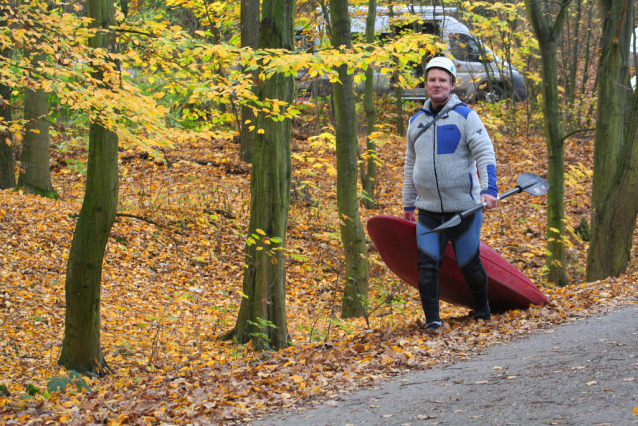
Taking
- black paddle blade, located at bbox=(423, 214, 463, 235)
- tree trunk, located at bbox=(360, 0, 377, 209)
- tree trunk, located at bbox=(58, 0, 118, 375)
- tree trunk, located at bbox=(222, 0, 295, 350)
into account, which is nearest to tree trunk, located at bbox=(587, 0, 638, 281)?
tree trunk, located at bbox=(360, 0, 377, 209)

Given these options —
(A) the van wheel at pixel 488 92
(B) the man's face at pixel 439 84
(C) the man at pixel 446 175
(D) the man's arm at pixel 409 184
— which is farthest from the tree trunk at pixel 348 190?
(A) the van wheel at pixel 488 92

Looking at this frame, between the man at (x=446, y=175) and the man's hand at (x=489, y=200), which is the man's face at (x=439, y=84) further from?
the man's hand at (x=489, y=200)

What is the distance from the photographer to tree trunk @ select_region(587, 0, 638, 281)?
24.9ft

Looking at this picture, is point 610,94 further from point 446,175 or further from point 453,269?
point 446,175

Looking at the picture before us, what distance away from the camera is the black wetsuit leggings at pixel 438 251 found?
451 centimetres

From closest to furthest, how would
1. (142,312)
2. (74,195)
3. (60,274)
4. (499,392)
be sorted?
(499,392), (142,312), (60,274), (74,195)

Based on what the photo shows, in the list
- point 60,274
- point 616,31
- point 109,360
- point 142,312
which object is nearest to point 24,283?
point 60,274

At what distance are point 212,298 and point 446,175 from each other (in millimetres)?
5347

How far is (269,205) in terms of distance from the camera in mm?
5734

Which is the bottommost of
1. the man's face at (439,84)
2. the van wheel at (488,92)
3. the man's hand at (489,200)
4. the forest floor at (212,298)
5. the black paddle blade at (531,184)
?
the forest floor at (212,298)

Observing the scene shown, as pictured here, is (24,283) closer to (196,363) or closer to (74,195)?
(196,363)

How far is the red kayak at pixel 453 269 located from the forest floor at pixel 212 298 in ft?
0.76

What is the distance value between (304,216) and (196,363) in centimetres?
684

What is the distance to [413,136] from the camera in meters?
4.64
